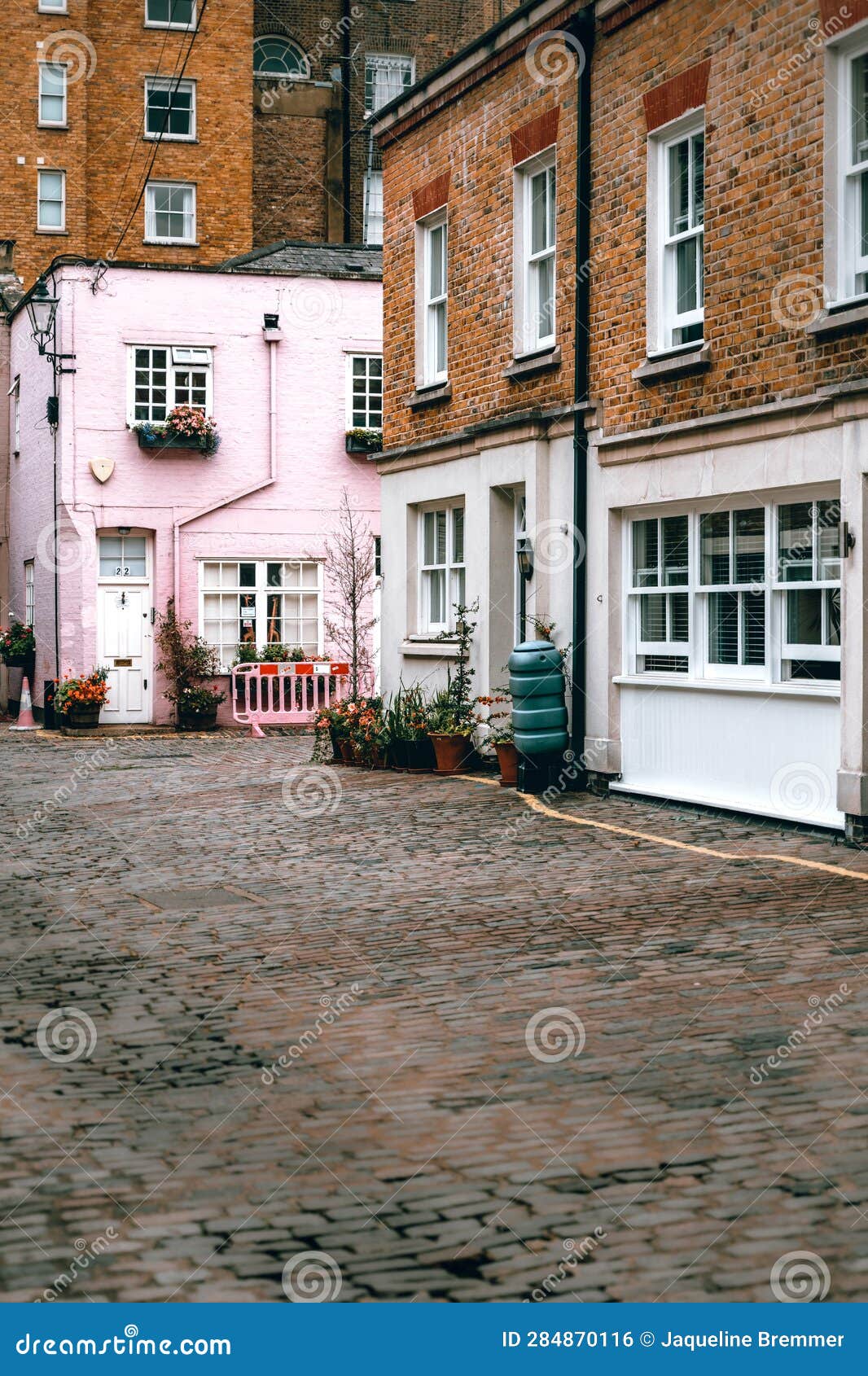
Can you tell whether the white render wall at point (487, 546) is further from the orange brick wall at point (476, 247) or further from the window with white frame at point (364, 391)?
the window with white frame at point (364, 391)

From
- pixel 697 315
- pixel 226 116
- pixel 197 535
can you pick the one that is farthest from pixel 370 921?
pixel 226 116

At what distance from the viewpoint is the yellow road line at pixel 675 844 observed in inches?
424

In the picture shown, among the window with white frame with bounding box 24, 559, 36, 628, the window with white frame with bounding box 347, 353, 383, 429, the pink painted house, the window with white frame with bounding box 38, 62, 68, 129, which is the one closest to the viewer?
the pink painted house

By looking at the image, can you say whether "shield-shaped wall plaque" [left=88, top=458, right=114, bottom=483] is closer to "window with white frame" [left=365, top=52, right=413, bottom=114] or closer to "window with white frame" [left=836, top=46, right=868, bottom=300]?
"window with white frame" [left=836, top=46, right=868, bottom=300]

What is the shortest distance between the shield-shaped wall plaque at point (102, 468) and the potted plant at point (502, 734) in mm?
11567

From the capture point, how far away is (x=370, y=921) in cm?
951

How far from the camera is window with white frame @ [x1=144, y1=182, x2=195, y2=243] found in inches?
1549

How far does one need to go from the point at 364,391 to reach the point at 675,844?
18.1 meters

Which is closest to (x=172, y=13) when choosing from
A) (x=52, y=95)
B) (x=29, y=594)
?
(x=52, y=95)

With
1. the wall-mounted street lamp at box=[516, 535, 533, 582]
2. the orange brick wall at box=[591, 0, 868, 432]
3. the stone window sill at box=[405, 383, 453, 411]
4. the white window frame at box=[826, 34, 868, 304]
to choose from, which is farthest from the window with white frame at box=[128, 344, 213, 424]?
the white window frame at box=[826, 34, 868, 304]

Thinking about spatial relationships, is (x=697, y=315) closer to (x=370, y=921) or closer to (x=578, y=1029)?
(x=370, y=921)

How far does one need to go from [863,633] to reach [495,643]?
6796 millimetres

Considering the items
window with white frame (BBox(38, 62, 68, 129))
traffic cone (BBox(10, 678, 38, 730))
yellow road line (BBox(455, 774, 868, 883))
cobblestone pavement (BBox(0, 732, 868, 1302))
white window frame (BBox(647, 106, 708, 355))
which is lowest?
cobblestone pavement (BBox(0, 732, 868, 1302))

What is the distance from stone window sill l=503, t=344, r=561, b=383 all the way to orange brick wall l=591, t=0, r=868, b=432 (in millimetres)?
741
